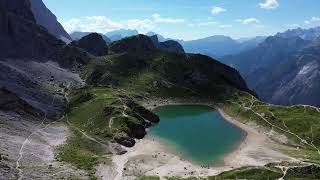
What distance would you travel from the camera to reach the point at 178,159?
512 feet

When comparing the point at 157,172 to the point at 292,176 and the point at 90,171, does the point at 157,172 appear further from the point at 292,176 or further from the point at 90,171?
the point at 292,176

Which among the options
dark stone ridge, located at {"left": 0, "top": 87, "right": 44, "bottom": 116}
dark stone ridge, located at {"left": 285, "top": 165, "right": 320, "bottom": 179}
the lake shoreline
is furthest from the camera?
dark stone ridge, located at {"left": 0, "top": 87, "right": 44, "bottom": 116}

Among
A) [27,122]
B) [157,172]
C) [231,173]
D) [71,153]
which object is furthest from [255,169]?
[27,122]

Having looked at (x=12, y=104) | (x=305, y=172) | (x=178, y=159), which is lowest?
(x=178, y=159)

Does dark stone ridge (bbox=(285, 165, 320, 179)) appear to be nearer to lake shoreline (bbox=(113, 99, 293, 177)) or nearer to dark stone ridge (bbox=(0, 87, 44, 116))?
lake shoreline (bbox=(113, 99, 293, 177))

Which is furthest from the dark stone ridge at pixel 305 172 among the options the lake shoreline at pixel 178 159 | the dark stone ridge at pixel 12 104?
the dark stone ridge at pixel 12 104

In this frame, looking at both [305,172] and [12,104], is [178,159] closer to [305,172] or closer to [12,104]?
[305,172]

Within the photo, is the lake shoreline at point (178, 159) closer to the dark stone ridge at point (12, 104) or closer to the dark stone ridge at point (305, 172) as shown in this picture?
the dark stone ridge at point (305, 172)

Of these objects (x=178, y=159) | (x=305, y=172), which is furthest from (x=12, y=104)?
(x=305, y=172)

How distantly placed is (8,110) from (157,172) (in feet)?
248

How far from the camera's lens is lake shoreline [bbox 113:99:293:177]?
468ft

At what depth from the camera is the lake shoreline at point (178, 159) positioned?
142500 millimetres

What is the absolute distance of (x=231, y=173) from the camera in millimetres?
136750

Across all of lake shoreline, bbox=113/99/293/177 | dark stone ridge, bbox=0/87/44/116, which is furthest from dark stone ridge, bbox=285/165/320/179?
dark stone ridge, bbox=0/87/44/116
